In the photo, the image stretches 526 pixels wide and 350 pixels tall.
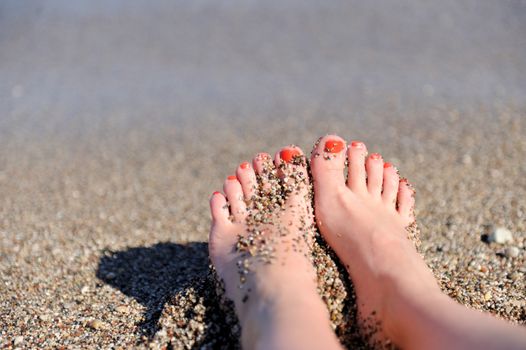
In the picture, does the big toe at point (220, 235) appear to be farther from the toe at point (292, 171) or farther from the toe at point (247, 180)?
the toe at point (292, 171)

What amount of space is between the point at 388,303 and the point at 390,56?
19.4ft

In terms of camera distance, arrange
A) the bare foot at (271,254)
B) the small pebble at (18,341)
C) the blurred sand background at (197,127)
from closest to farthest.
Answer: the bare foot at (271,254) < the small pebble at (18,341) < the blurred sand background at (197,127)

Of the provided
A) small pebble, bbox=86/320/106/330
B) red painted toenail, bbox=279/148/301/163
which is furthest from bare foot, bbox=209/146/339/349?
small pebble, bbox=86/320/106/330

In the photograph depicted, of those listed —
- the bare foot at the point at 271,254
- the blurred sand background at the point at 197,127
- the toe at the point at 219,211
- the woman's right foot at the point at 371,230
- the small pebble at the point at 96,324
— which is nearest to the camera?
the bare foot at the point at 271,254

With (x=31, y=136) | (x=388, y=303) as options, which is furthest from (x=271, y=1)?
(x=388, y=303)

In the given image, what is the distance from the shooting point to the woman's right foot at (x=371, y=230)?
2070 mm

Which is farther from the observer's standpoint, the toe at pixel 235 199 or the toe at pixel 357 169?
the toe at pixel 357 169

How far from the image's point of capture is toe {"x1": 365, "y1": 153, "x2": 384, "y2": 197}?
280 centimetres

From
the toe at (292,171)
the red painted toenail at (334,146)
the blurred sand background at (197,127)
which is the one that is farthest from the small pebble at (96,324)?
the red painted toenail at (334,146)

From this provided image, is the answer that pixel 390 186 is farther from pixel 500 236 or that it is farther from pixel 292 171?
pixel 500 236

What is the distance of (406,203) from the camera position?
2.78 meters

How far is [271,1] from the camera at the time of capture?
373 inches

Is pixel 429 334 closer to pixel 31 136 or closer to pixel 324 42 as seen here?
pixel 31 136

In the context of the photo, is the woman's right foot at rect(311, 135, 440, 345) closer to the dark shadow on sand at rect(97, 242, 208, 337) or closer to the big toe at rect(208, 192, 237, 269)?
the big toe at rect(208, 192, 237, 269)
